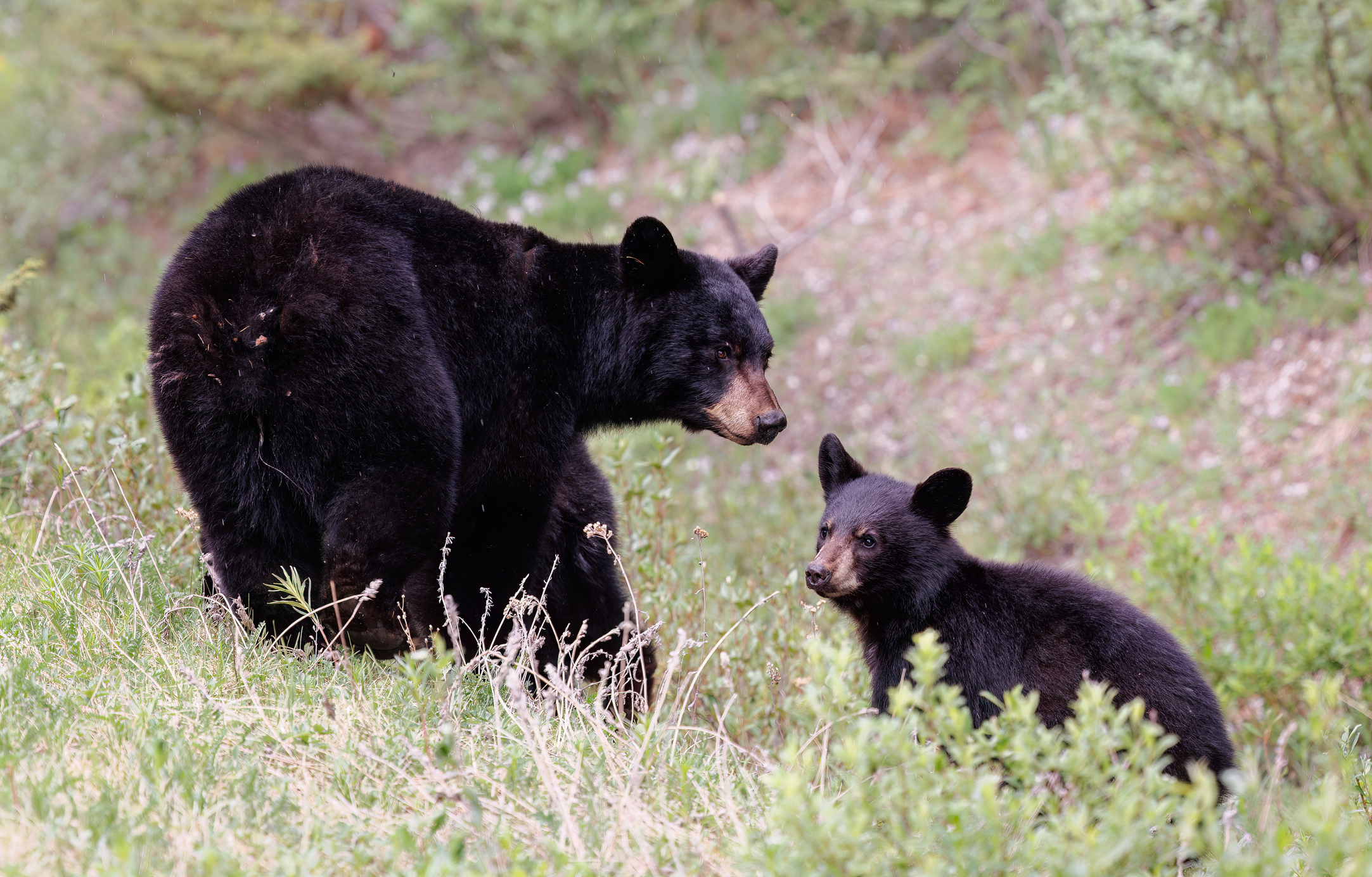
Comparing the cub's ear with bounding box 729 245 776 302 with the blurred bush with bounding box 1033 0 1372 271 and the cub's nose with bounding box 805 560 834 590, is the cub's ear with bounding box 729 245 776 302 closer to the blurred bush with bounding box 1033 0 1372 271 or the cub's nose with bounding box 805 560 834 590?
the cub's nose with bounding box 805 560 834 590

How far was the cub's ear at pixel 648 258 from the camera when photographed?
163 inches

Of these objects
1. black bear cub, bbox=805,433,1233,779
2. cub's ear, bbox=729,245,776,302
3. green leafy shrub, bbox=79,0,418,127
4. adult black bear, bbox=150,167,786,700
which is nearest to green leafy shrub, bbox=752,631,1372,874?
black bear cub, bbox=805,433,1233,779

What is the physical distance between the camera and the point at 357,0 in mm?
15180

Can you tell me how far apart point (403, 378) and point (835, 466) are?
1930 millimetres

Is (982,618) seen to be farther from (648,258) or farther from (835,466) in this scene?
(648,258)

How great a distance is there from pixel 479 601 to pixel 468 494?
418 mm

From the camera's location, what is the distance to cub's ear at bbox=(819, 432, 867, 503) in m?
4.71

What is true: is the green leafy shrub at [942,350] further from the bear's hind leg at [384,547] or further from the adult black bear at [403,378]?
the bear's hind leg at [384,547]

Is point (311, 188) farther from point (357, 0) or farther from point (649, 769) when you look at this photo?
point (357, 0)

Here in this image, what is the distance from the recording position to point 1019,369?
9.68m

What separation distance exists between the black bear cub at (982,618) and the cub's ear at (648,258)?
1099mm

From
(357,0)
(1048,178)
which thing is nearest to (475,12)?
(357,0)

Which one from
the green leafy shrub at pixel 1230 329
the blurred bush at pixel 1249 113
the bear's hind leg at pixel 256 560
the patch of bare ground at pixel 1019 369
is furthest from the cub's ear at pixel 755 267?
the green leafy shrub at pixel 1230 329

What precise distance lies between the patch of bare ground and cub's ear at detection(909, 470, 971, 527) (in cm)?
330
